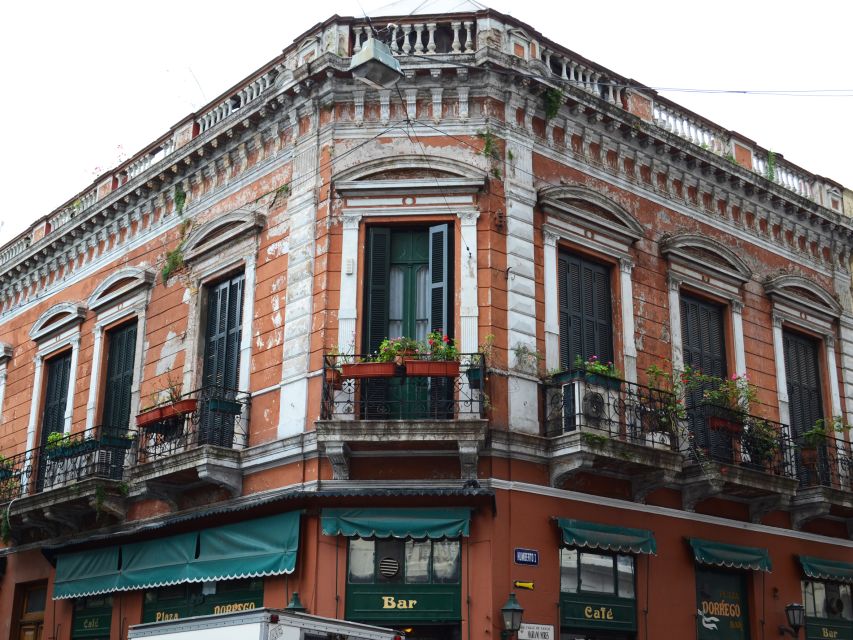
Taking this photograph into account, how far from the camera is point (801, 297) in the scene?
20.0m

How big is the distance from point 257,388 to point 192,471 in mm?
1527

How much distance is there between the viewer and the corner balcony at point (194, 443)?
612 inches

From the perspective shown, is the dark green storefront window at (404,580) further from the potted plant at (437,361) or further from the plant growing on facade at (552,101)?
the plant growing on facade at (552,101)

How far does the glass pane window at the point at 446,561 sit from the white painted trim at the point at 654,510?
3.08 ft

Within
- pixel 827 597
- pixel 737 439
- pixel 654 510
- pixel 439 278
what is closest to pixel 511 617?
pixel 654 510

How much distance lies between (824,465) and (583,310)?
537 cm

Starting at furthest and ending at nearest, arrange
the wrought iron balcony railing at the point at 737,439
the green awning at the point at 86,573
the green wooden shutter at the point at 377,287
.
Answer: the green awning at the point at 86,573
the wrought iron balcony railing at the point at 737,439
the green wooden shutter at the point at 377,287

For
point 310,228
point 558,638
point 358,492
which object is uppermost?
point 310,228

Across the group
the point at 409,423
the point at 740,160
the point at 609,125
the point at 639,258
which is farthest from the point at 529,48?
the point at 409,423

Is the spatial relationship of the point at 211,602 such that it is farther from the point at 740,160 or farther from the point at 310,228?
the point at 740,160

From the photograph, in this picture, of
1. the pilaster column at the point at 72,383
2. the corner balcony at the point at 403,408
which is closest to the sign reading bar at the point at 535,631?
the corner balcony at the point at 403,408

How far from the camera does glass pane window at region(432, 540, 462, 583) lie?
14.2 m

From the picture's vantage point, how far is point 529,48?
17031 millimetres

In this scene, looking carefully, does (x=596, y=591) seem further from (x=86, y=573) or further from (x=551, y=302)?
(x=86, y=573)
